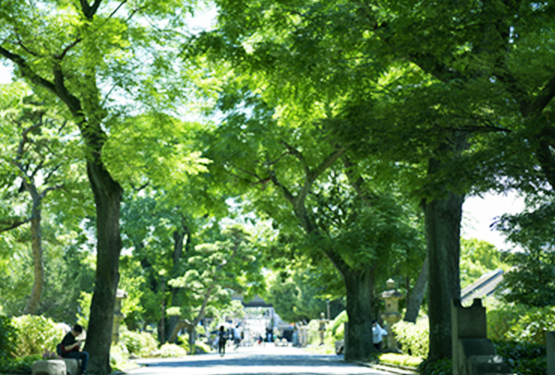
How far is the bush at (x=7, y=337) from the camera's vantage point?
55.0 ft

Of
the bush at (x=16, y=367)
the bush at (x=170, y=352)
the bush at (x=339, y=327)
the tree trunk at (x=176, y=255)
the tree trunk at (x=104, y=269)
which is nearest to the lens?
the bush at (x=16, y=367)

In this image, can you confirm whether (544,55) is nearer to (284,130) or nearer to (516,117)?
(516,117)

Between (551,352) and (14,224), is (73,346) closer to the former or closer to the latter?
(551,352)

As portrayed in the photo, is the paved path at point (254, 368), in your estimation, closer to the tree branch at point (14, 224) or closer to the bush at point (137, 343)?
the bush at point (137, 343)

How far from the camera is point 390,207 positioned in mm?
24562

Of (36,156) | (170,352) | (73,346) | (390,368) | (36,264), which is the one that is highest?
(36,156)

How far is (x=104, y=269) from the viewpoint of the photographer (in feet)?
55.6

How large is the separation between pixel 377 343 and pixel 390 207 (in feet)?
19.4

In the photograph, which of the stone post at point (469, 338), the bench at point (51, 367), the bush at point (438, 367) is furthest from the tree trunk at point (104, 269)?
the stone post at point (469, 338)

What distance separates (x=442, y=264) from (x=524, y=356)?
273 centimetres

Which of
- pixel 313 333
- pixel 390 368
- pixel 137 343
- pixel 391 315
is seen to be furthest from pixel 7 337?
pixel 313 333

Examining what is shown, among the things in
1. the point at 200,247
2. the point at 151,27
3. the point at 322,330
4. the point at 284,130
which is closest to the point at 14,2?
the point at 151,27

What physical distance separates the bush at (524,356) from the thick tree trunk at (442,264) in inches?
51.9

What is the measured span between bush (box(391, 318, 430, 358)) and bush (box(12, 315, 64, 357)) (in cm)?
1091
